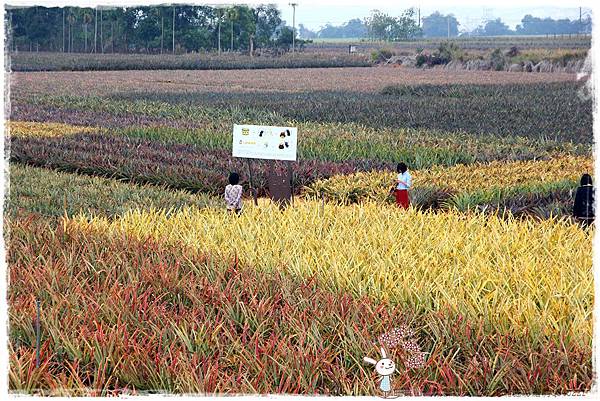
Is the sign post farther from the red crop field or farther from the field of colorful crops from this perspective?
the red crop field

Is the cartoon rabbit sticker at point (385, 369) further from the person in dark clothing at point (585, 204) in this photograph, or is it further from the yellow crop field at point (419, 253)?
the person in dark clothing at point (585, 204)

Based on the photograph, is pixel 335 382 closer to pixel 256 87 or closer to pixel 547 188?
pixel 547 188

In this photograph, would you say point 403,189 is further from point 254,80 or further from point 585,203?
point 254,80

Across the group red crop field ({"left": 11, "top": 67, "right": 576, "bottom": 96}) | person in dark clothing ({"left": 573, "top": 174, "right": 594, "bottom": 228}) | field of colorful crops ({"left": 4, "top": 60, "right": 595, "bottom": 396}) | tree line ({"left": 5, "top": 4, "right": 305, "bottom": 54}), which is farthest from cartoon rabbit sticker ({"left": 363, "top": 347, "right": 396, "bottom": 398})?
red crop field ({"left": 11, "top": 67, "right": 576, "bottom": 96})

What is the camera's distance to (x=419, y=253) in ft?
23.5

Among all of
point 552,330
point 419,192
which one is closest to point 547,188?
point 419,192

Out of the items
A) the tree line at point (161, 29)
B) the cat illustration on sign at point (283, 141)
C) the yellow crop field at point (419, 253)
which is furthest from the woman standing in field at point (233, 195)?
the tree line at point (161, 29)

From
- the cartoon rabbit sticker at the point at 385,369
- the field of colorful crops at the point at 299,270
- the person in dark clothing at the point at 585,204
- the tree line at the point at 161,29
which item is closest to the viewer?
the cartoon rabbit sticker at the point at 385,369

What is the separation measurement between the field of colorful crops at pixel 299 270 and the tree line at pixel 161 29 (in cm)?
260

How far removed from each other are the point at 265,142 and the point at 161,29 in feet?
25.5

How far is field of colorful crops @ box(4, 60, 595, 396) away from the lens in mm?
5148

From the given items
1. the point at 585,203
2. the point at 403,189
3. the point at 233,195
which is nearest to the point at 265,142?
the point at 233,195

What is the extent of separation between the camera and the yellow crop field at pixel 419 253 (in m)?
5.83

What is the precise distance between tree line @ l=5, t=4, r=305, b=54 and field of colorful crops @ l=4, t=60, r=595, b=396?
103 inches
